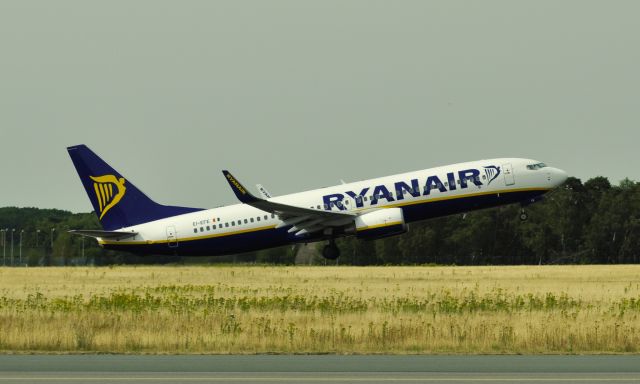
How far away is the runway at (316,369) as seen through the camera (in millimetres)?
19030

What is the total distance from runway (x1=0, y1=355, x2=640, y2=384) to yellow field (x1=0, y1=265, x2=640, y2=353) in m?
2.29

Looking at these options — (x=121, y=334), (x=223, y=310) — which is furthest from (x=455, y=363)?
(x=223, y=310)

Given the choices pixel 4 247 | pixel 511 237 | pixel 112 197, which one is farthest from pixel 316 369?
pixel 511 237

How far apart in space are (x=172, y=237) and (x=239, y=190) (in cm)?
716

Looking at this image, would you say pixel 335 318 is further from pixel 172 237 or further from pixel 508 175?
pixel 172 237

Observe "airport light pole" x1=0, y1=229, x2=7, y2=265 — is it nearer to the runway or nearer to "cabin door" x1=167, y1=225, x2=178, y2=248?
"cabin door" x1=167, y1=225, x2=178, y2=248

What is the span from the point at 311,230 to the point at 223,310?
21953 mm

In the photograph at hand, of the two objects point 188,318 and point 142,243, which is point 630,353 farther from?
point 142,243

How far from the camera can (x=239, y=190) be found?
175ft

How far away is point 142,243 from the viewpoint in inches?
2349

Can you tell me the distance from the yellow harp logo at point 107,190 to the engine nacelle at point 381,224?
13410 millimetres

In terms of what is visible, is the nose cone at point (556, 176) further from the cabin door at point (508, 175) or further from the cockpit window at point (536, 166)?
the cabin door at point (508, 175)

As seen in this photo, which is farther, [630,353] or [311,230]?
[311,230]

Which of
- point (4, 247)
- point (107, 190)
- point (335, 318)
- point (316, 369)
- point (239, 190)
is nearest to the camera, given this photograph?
point (316, 369)
